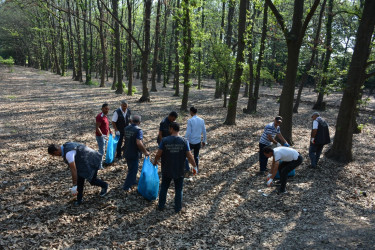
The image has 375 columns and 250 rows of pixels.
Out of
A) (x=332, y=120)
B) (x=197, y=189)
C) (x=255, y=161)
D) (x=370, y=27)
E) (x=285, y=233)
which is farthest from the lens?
(x=332, y=120)

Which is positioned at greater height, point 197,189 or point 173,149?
point 173,149

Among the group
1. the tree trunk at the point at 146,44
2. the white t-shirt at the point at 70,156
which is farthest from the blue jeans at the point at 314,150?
the tree trunk at the point at 146,44

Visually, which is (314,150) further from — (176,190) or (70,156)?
(70,156)

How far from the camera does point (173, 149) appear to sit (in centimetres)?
513

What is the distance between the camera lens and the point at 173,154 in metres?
5.15

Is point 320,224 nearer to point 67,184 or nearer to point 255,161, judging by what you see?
point 255,161

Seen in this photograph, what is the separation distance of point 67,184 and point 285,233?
5.53 m

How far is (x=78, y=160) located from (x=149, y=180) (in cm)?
167

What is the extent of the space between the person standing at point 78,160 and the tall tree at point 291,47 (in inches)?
318

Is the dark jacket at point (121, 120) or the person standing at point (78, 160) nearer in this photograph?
the person standing at point (78, 160)

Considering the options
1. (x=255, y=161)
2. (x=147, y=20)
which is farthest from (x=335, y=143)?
(x=147, y=20)

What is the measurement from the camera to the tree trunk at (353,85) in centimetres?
849

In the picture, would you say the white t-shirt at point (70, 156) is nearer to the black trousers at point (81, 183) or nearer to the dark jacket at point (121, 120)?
the black trousers at point (81, 183)

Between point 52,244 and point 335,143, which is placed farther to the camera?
point 335,143
